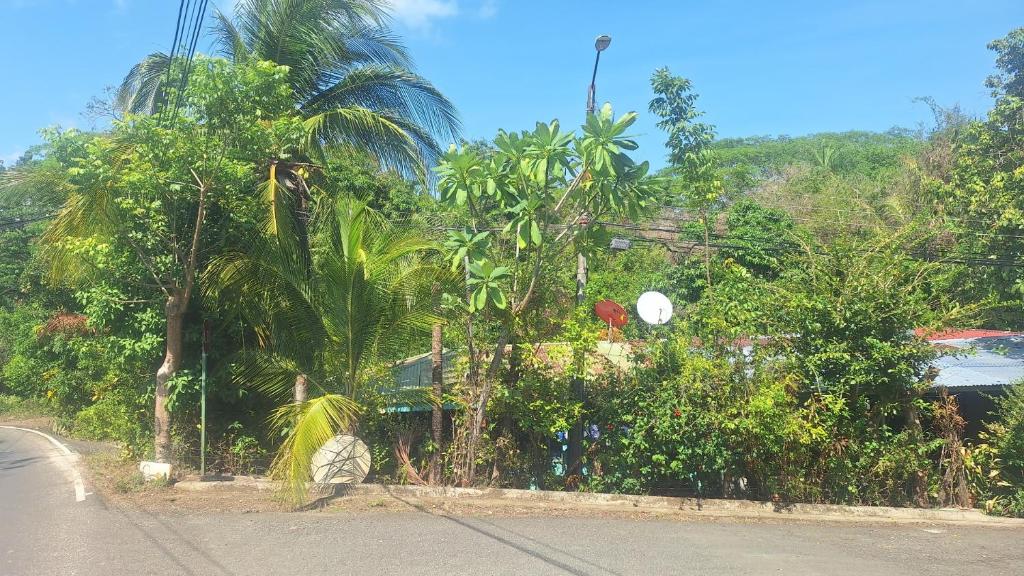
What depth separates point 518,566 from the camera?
6121mm

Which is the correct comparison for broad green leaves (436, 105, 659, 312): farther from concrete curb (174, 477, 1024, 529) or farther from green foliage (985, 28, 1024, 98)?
green foliage (985, 28, 1024, 98)

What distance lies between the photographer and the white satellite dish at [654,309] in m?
9.38

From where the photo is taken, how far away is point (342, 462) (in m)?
8.78

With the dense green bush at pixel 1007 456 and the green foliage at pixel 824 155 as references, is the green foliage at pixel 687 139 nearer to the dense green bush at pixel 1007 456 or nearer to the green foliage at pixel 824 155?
the dense green bush at pixel 1007 456

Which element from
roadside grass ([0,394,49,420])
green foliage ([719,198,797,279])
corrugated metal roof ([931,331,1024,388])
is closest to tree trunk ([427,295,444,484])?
corrugated metal roof ([931,331,1024,388])

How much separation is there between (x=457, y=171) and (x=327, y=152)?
518 cm

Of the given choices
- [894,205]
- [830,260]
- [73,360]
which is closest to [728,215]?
[894,205]

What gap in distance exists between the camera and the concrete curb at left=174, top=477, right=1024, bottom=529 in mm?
8445

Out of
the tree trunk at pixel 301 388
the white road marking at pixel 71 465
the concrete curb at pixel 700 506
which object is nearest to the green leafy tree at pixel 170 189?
the white road marking at pixel 71 465

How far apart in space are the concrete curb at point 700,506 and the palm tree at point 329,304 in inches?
48.3

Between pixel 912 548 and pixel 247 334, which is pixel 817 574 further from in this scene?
pixel 247 334

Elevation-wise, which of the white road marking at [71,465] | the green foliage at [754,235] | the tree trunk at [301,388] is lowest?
the white road marking at [71,465]

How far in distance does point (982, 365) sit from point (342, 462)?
30.1ft

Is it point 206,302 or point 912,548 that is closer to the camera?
point 912,548
